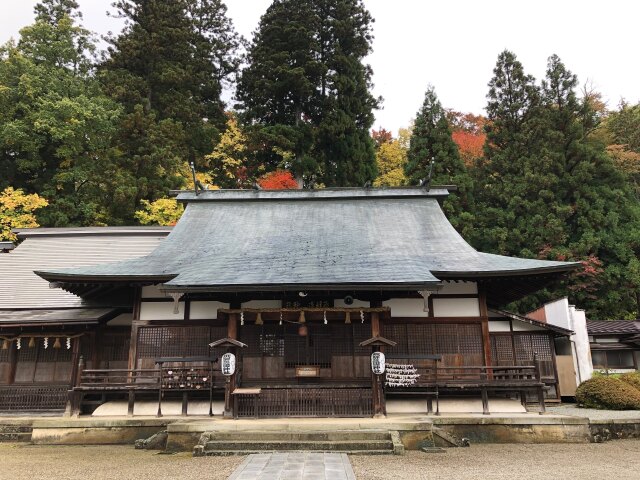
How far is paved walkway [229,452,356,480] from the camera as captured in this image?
6977 millimetres

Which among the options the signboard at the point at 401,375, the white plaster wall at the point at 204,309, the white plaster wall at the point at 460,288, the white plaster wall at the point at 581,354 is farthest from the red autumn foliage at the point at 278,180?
the signboard at the point at 401,375

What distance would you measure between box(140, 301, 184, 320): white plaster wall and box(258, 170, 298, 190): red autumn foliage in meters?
17.8

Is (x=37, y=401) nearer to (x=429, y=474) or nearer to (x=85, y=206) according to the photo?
(x=429, y=474)

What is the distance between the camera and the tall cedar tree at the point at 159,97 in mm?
27484

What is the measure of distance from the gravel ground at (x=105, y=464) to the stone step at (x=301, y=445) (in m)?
0.43

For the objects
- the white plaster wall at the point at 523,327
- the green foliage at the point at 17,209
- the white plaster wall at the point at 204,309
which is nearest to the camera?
Result: the white plaster wall at the point at 204,309

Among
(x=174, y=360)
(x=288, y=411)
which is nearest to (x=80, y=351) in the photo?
(x=174, y=360)

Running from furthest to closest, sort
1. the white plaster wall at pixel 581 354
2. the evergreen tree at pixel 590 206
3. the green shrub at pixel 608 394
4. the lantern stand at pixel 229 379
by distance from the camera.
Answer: the evergreen tree at pixel 590 206 < the white plaster wall at pixel 581 354 < the green shrub at pixel 608 394 < the lantern stand at pixel 229 379

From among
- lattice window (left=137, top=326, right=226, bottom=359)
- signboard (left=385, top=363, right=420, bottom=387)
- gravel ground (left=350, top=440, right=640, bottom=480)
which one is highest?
lattice window (left=137, top=326, right=226, bottom=359)

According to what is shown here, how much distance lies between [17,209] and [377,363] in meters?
24.1

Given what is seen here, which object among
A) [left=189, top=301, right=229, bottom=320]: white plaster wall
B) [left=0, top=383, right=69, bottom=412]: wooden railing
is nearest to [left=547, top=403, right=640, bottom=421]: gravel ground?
[left=189, top=301, right=229, bottom=320]: white plaster wall

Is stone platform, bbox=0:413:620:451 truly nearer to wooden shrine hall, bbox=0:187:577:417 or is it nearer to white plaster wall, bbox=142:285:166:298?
wooden shrine hall, bbox=0:187:577:417

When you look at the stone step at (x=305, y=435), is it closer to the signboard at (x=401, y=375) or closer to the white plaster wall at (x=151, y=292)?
the signboard at (x=401, y=375)

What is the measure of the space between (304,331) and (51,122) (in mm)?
22772
